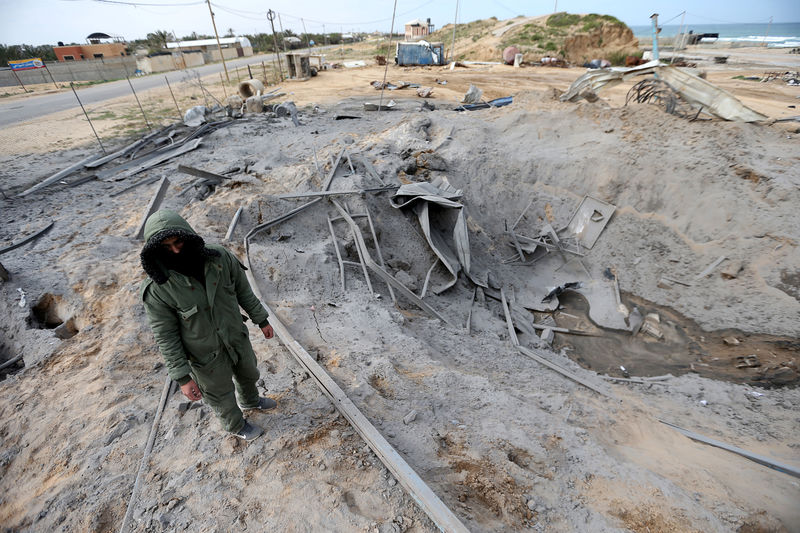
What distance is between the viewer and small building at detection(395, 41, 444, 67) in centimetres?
2995

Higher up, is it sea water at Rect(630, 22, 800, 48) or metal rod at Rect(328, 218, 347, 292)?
sea water at Rect(630, 22, 800, 48)

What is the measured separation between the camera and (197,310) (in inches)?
93.4

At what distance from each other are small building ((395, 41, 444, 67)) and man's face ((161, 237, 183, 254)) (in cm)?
3364

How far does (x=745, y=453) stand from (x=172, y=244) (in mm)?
5449

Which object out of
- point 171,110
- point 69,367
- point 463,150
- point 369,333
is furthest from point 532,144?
point 171,110

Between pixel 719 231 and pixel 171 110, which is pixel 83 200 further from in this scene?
pixel 719 231

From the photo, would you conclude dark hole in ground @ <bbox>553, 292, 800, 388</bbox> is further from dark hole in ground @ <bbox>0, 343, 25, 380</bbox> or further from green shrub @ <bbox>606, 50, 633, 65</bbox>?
green shrub @ <bbox>606, 50, 633, 65</bbox>

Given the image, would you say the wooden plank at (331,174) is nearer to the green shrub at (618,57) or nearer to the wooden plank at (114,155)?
the wooden plank at (114,155)

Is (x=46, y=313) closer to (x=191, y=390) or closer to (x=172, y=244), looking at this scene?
(x=191, y=390)

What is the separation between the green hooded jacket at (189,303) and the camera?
2178mm

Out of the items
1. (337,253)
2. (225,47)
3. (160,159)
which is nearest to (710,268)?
(337,253)

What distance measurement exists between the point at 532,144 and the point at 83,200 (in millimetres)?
11709

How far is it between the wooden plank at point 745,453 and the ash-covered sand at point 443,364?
96 mm

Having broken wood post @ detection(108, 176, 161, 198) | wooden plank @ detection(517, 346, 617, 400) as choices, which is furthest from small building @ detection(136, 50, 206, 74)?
wooden plank @ detection(517, 346, 617, 400)
